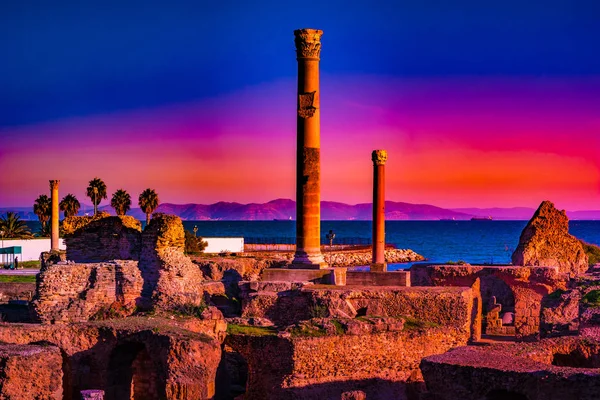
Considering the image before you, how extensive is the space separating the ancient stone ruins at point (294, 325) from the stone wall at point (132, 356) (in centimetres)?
3

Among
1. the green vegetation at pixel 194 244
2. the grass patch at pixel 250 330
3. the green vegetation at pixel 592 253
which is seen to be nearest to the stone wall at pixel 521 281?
the grass patch at pixel 250 330

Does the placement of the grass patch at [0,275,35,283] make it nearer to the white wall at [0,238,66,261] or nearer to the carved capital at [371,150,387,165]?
the carved capital at [371,150,387,165]

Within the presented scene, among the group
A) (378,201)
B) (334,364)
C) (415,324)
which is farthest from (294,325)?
(378,201)

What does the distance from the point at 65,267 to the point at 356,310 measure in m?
7.40

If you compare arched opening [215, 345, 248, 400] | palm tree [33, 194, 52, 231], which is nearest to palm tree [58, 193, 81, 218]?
palm tree [33, 194, 52, 231]

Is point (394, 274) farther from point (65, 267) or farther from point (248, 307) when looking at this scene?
point (65, 267)

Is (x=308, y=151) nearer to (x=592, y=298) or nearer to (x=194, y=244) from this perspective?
(x=592, y=298)

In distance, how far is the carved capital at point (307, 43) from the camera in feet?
88.7

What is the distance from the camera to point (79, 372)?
20.3 metres

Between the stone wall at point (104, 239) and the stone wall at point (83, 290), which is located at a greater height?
the stone wall at point (104, 239)

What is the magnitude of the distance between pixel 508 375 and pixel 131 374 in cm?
936

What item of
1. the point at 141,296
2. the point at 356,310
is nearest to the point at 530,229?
the point at 356,310

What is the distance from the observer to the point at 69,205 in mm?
67938

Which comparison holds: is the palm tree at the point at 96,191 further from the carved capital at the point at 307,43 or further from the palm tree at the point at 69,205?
the carved capital at the point at 307,43
